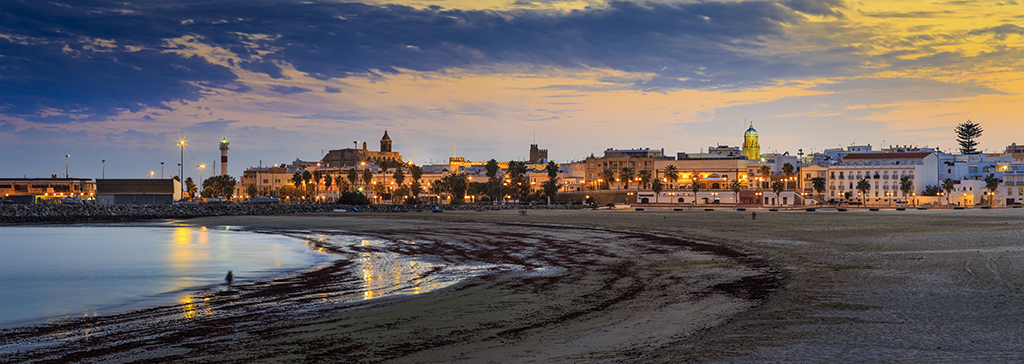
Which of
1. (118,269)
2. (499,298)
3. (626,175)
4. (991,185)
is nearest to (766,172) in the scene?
(626,175)

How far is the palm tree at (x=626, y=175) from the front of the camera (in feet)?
508

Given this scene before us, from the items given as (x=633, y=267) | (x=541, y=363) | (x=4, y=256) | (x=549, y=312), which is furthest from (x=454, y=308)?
(x=4, y=256)

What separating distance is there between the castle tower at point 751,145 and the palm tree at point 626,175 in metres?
38.0

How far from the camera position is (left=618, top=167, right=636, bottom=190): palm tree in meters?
155

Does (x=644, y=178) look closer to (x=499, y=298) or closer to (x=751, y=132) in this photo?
(x=751, y=132)

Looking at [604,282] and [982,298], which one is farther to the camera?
[604,282]

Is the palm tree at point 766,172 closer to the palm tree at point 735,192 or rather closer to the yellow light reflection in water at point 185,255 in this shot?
the palm tree at point 735,192

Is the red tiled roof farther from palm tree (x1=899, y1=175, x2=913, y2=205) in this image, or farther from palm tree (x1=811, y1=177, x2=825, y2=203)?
palm tree (x1=811, y1=177, x2=825, y2=203)

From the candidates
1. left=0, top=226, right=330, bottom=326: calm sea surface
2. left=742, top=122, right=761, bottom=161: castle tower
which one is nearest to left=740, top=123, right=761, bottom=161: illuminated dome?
left=742, top=122, right=761, bottom=161: castle tower

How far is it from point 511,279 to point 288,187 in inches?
7099

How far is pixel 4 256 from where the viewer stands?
31.9m

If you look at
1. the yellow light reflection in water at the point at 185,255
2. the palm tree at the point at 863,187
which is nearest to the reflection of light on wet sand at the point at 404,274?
the yellow light reflection in water at the point at 185,255

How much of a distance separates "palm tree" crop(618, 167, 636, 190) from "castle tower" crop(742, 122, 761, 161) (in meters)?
38.0

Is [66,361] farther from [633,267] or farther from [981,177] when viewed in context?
[981,177]
